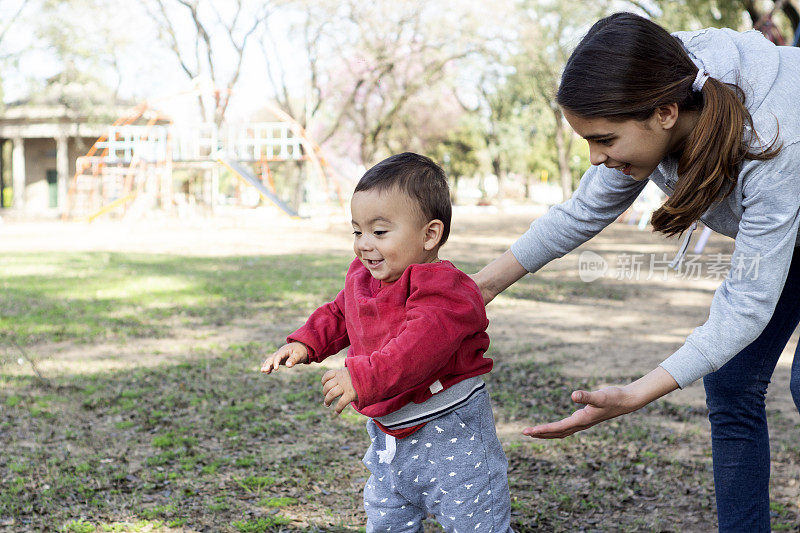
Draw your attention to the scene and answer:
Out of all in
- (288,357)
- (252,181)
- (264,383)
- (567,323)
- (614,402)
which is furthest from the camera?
(252,181)

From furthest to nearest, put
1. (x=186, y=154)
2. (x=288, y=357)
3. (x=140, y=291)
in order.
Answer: (x=186, y=154) < (x=140, y=291) < (x=288, y=357)

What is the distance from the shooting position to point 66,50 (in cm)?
2569

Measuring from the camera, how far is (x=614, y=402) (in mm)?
1718

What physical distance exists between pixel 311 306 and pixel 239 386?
9.42ft

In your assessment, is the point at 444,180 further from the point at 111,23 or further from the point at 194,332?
the point at 111,23

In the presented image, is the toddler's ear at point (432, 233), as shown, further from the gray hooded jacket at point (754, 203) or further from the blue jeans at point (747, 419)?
the blue jeans at point (747, 419)

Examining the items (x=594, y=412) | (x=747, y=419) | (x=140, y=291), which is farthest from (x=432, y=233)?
(x=140, y=291)

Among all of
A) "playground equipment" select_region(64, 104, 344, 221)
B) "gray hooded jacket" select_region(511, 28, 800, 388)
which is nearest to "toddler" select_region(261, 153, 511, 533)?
"gray hooded jacket" select_region(511, 28, 800, 388)

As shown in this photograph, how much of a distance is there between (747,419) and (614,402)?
2.28 feet

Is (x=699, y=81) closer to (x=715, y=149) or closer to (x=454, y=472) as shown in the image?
(x=715, y=149)

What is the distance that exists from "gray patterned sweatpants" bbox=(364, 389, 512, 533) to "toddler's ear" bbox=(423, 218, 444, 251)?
411 millimetres

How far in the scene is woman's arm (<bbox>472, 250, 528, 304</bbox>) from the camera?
7.56 feet

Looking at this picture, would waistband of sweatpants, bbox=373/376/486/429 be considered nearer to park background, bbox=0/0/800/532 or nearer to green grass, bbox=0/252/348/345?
park background, bbox=0/0/800/532

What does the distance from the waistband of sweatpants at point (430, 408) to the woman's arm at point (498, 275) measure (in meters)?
0.39
